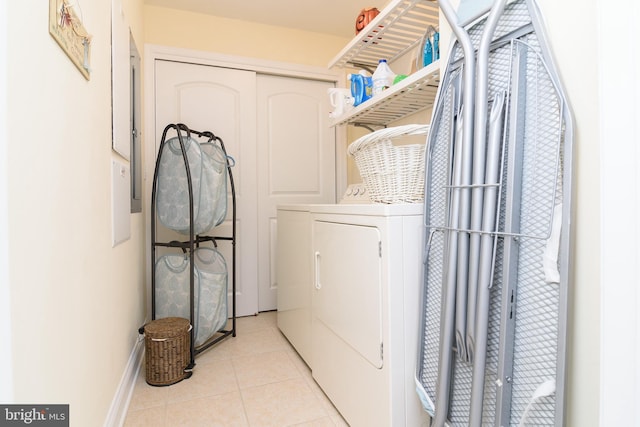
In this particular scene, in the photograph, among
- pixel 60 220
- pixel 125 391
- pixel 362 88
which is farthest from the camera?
pixel 362 88

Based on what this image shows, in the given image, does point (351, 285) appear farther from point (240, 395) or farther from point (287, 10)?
point (287, 10)

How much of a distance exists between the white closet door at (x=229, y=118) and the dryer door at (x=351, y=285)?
4.05 ft

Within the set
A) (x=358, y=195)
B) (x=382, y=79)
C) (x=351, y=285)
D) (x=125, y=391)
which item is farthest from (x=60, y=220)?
(x=382, y=79)

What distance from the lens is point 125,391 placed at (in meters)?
1.50

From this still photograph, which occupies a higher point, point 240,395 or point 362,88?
point 362,88

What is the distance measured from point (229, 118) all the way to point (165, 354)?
180 cm

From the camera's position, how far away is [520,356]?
81cm

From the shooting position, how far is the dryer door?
1.14 metres

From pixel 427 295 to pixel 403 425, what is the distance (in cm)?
43

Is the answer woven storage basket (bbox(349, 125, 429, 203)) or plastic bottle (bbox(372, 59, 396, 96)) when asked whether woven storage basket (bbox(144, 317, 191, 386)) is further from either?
plastic bottle (bbox(372, 59, 396, 96))

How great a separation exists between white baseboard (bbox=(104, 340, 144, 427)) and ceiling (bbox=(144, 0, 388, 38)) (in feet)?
7.77

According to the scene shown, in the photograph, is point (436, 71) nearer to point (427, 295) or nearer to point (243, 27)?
point (427, 295)

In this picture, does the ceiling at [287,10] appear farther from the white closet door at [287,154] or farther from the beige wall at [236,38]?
the white closet door at [287,154]

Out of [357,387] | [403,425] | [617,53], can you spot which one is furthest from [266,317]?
[617,53]
